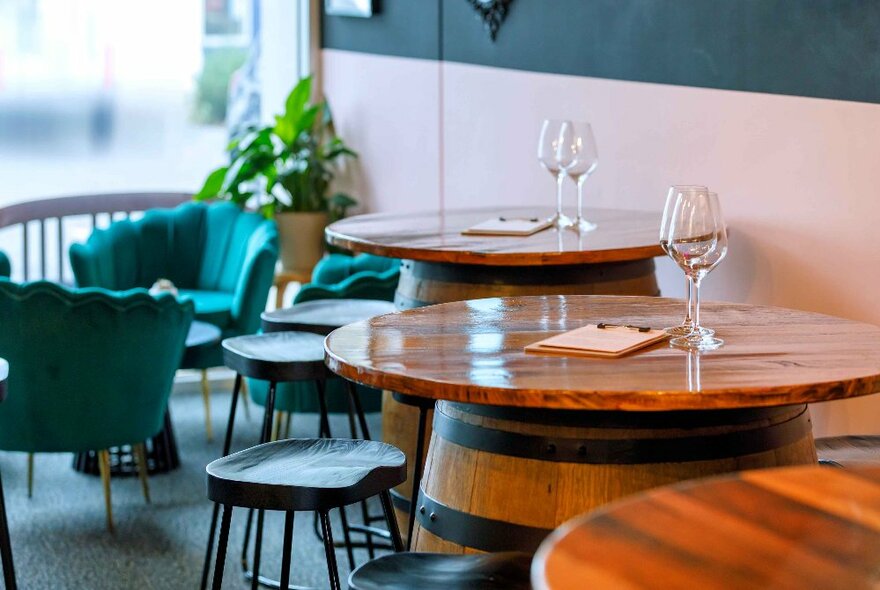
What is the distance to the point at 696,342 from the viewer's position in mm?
2215

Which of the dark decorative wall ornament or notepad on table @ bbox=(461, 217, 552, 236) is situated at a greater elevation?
the dark decorative wall ornament

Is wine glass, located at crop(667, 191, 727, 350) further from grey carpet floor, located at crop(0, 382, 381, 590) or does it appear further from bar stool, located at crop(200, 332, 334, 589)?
grey carpet floor, located at crop(0, 382, 381, 590)

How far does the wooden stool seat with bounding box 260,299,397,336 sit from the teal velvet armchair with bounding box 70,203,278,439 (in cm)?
132

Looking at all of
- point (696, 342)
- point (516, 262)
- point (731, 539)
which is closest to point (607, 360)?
point (696, 342)

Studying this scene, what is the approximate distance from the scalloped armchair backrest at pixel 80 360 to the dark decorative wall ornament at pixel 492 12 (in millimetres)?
1573

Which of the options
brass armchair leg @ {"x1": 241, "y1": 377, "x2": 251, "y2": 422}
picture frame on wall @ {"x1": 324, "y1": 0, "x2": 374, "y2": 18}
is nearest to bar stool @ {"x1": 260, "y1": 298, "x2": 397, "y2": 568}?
brass armchair leg @ {"x1": 241, "y1": 377, "x2": 251, "y2": 422}

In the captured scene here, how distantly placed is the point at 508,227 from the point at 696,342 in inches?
53.1

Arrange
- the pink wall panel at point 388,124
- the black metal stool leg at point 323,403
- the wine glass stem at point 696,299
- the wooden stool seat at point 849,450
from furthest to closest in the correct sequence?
the pink wall panel at point 388,124 → the black metal stool leg at point 323,403 → the wooden stool seat at point 849,450 → the wine glass stem at point 696,299

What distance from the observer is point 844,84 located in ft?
10.4

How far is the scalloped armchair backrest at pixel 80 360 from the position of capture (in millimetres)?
3826

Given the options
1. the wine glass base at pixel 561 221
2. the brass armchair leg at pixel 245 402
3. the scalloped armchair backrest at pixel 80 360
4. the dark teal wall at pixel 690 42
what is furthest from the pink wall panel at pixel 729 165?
the scalloped armchair backrest at pixel 80 360

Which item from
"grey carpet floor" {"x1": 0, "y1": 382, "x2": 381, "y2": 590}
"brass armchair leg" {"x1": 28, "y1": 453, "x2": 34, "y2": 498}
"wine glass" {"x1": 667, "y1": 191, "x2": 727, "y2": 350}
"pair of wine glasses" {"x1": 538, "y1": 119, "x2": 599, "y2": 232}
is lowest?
"grey carpet floor" {"x1": 0, "y1": 382, "x2": 381, "y2": 590}

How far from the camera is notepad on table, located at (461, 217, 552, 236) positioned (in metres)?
3.46

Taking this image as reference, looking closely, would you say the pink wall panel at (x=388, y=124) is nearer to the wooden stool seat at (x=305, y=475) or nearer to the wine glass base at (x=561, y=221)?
the wine glass base at (x=561, y=221)
